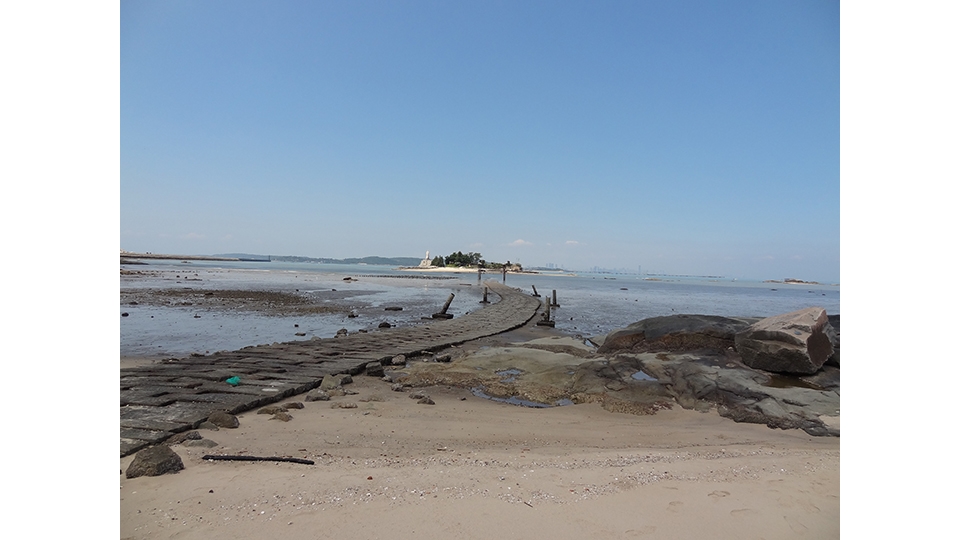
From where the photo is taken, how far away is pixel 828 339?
9.66 meters

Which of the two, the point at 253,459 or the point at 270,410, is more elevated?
the point at 253,459

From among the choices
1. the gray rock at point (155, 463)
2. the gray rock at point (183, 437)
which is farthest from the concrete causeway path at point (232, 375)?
the gray rock at point (155, 463)

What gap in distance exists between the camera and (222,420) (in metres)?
5.41

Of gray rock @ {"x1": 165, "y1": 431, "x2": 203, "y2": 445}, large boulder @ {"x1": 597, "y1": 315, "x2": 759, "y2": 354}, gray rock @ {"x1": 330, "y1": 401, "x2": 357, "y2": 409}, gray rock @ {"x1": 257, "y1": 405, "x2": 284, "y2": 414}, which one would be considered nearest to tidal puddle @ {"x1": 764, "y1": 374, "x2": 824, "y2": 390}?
large boulder @ {"x1": 597, "y1": 315, "x2": 759, "y2": 354}

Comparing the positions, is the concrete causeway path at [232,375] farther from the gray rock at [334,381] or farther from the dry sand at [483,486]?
the dry sand at [483,486]

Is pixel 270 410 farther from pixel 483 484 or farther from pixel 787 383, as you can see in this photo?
pixel 787 383

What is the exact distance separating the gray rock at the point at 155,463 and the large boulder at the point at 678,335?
1006 cm

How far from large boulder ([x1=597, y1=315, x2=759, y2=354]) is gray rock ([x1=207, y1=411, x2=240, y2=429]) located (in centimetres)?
922

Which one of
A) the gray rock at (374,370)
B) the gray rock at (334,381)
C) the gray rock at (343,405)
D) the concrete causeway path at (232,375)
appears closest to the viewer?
the concrete causeway path at (232,375)

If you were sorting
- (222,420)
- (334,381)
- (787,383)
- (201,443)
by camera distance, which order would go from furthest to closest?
(787,383)
(334,381)
(222,420)
(201,443)

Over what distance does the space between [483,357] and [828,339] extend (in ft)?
25.0

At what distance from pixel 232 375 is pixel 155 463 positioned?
4.23 m

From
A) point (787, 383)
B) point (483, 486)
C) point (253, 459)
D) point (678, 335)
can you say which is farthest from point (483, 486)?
point (678, 335)

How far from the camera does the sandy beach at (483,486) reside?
117 inches
